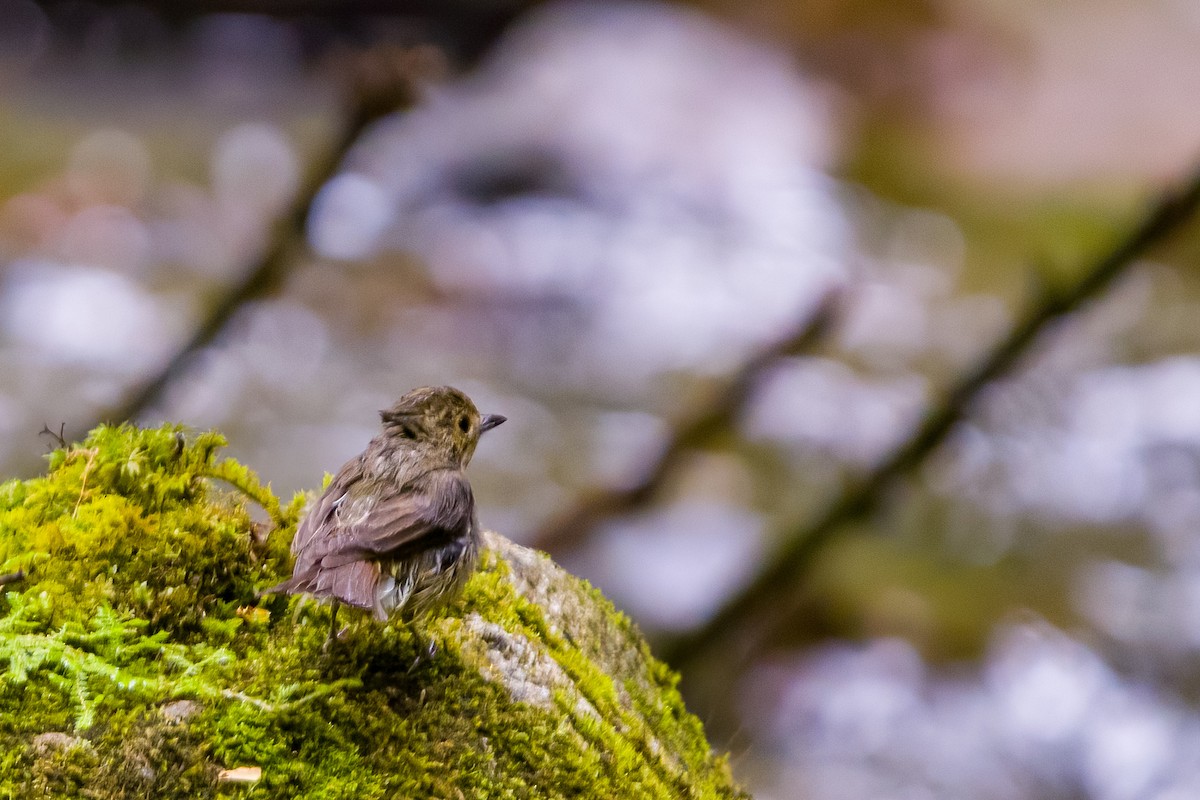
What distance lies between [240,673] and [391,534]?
443 mm

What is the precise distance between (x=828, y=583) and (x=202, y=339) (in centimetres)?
561

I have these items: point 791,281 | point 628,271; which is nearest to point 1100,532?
point 791,281

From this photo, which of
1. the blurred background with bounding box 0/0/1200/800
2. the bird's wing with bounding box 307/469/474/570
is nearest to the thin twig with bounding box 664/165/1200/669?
the blurred background with bounding box 0/0/1200/800

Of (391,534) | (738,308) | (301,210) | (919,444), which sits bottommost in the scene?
(391,534)

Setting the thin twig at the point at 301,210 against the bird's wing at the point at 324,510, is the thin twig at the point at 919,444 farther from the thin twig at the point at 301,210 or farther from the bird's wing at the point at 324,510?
the bird's wing at the point at 324,510

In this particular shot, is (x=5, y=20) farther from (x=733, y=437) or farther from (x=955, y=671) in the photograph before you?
(x=955, y=671)

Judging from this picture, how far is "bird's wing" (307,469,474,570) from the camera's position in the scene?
237 centimetres

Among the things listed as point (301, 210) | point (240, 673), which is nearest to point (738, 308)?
point (301, 210)

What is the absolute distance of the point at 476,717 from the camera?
2.42 m

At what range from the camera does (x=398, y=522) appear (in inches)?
99.4

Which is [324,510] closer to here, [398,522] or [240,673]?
[398,522]

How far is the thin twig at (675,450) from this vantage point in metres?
6.30

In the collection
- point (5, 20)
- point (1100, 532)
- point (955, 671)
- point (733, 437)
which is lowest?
point (955, 671)

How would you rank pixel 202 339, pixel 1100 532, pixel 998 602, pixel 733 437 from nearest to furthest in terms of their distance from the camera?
1. pixel 202 339
2. pixel 998 602
3. pixel 1100 532
4. pixel 733 437
